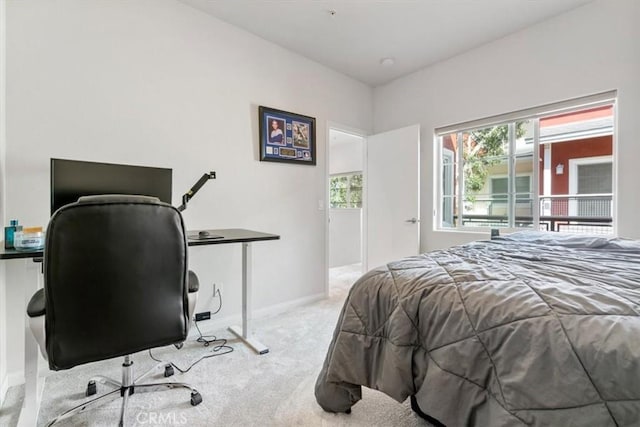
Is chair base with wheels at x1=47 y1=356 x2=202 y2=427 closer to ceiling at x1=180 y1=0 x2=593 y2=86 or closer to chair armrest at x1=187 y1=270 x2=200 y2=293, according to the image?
chair armrest at x1=187 y1=270 x2=200 y2=293

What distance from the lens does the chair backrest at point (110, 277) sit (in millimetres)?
1084

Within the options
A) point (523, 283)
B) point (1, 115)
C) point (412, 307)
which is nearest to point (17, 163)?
point (1, 115)

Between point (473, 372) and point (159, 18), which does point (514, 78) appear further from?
point (159, 18)

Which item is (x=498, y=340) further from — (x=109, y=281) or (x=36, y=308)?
(x=36, y=308)

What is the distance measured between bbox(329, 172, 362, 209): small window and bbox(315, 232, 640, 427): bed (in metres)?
4.84

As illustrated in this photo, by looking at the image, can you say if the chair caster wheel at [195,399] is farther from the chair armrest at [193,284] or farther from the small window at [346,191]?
the small window at [346,191]

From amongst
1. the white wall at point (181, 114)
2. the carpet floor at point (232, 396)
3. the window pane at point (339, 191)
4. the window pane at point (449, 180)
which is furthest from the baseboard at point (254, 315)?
the window pane at point (339, 191)

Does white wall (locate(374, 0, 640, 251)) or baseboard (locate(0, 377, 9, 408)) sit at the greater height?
white wall (locate(374, 0, 640, 251))

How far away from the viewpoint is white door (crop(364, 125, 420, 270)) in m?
3.46

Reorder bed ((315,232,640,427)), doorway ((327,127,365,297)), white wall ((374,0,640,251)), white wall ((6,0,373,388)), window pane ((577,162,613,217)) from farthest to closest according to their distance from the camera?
doorway ((327,127,365,297))
window pane ((577,162,613,217))
white wall ((374,0,640,251))
white wall ((6,0,373,388))
bed ((315,232,640,427))

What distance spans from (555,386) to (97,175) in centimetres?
224

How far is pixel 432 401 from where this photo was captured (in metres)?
0.99

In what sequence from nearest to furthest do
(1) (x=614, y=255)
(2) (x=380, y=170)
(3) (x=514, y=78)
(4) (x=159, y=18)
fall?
1. (1) (x=614, y=255)
2. (4) (x=159, y=18)
3. (3) (x=514, y=78)
4. (2) (x=380, y=170)

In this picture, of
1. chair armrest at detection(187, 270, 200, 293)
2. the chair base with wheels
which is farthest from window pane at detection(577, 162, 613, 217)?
the chair base with wheels
